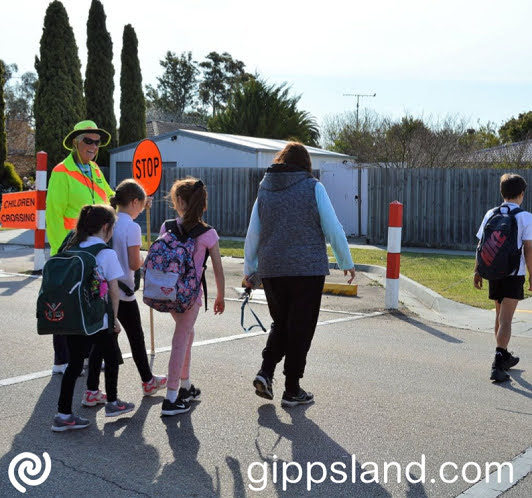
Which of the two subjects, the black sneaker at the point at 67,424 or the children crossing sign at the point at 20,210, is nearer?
the black sneaker at the point at 67,424

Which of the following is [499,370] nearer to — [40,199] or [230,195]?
[40,199]

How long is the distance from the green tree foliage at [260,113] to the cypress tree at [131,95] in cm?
1022

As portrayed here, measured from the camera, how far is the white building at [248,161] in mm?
21750

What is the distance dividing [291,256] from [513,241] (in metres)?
2.17

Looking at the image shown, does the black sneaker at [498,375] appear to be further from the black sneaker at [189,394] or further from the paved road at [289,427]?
the black sneaker at [189,394]

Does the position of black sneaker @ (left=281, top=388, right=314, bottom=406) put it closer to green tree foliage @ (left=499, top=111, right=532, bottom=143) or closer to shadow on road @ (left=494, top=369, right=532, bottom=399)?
shadow on road @ (left=494, top=369, right=532, bottom=399)

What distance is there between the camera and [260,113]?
154 ft

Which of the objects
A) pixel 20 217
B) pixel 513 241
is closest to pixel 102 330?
pixel 513 241

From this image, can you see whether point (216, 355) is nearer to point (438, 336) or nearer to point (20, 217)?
point (438, 336)

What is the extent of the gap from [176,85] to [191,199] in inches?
2734

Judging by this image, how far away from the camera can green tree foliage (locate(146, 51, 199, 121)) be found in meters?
71.8

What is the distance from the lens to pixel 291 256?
536cm

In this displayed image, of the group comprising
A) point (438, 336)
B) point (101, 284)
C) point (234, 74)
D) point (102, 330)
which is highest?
point (234, 74)

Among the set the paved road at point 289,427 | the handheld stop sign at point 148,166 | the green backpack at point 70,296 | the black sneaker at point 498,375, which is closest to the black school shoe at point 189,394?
the paved road at point 289,427
